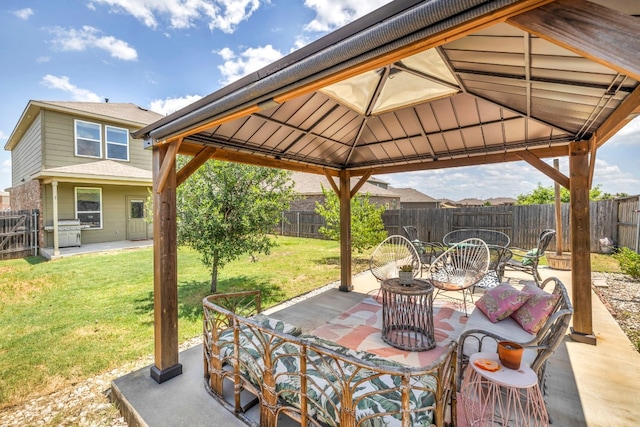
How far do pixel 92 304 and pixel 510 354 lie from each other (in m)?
6.22

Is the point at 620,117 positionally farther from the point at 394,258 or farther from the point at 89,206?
the point at 89,206

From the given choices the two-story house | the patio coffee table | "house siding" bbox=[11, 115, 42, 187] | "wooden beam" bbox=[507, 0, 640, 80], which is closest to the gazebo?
"wooden beam" bbox=[507, 0, 640, 80]

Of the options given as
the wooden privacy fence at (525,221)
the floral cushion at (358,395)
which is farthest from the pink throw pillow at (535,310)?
the wooden privacy fence at (525,221)

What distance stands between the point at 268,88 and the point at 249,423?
7.90ft

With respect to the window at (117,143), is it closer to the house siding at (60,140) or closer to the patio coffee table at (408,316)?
the house siding at (60,140)

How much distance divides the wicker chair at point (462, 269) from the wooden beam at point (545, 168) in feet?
4.91

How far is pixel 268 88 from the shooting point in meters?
1.62

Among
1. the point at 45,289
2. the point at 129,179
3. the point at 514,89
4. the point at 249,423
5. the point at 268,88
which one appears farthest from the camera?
the point at 129,179

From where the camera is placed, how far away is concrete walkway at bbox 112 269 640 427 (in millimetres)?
2195

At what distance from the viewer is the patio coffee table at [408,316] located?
3.28 m

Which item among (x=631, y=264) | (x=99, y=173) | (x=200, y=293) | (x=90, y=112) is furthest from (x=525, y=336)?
(x=90, y=112)

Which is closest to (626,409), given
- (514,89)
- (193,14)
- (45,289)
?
(514,89)

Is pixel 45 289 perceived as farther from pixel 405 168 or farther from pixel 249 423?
pixel 405 168

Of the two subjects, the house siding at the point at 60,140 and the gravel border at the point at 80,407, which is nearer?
the gravel border at the point at 80,407
